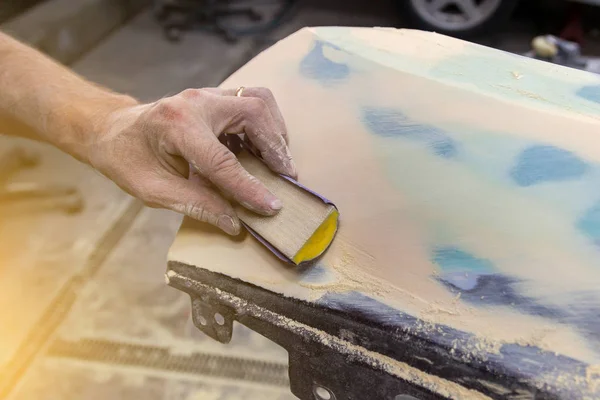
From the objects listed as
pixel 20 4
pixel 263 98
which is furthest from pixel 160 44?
pixel 263 98

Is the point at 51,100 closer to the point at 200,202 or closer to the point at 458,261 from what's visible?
the point at 200,202

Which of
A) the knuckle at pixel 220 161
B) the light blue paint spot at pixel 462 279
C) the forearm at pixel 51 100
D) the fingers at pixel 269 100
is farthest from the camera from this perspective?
the forearm at pixel 51 100

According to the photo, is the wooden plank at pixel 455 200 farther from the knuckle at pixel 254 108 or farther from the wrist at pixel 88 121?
the wrist at pixel 88 121

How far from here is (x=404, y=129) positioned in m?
1.13

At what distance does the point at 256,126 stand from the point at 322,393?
22.9 inches

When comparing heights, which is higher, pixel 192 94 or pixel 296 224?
pixel 192 94

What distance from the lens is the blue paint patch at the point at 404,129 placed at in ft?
3.54

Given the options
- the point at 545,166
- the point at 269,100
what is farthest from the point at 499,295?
the point at 269,100

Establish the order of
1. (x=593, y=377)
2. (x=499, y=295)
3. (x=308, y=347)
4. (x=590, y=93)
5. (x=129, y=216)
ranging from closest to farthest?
(x=593, y=377) → (x=499, y=295) → (x=308, y=347) → (x=590, y=93) → (x=129, y=216)

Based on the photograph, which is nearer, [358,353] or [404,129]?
[358,353]

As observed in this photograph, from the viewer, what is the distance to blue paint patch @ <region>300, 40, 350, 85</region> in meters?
1.30

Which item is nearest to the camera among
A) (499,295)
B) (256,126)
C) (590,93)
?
(499,295)

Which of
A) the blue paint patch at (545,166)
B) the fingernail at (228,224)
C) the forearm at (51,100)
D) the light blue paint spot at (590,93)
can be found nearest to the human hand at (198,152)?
the fingernail at (228,224)

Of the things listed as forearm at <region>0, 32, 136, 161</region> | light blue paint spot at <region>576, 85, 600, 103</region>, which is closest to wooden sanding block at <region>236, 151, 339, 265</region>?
forearm at <region>0, 32, 136, 161</region>
